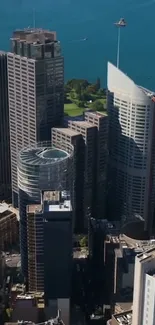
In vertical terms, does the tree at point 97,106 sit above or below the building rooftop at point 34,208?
above

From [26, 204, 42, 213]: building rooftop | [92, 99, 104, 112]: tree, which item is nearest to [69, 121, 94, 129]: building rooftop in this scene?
[26, 204, 42, 213]: building rooftop

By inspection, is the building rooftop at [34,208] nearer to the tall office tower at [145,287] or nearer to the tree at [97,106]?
the tall office tower at [145,287]

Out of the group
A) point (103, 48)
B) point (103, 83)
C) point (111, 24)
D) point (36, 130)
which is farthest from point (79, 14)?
point (36, 130)

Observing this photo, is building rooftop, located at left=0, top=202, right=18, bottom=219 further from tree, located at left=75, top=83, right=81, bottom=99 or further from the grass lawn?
tree, located at left=75, top=83, right=81, bottom=99

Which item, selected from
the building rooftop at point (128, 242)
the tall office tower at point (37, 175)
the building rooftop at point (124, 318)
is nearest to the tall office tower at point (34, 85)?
the tall office tower at point (37, 175)

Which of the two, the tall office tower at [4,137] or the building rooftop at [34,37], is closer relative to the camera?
the building rooftop at [34,37]

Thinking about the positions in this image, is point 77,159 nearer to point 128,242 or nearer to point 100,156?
point 100,156
